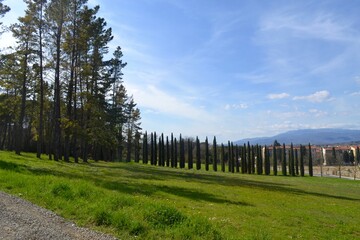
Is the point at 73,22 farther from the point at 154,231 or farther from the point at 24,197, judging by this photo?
the point at 154,231

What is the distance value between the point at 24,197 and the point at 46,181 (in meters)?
2.12

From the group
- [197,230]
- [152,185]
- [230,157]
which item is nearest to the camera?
[197,230]

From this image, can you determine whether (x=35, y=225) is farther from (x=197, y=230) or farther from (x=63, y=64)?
(x=63, y=64)

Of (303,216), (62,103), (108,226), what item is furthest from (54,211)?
(62,103)

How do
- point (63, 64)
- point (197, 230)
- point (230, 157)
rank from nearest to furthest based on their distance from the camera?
point (197, 230)
point (63, 64)
point (230, 157)

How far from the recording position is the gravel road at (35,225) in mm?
6719

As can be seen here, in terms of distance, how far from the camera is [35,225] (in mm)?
7320

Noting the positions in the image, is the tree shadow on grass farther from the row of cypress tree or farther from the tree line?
the row of cypress tree

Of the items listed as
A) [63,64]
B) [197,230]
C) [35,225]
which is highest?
[63,64]

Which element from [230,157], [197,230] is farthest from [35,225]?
[230,157]

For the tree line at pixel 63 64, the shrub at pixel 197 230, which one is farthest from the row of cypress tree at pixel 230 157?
the shrub at pixel 197 230

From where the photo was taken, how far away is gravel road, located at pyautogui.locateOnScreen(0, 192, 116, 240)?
6719 millimetres

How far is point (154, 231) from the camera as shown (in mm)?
7344

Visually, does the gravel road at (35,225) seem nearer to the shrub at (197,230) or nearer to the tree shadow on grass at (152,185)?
the shrub at (197,230)
